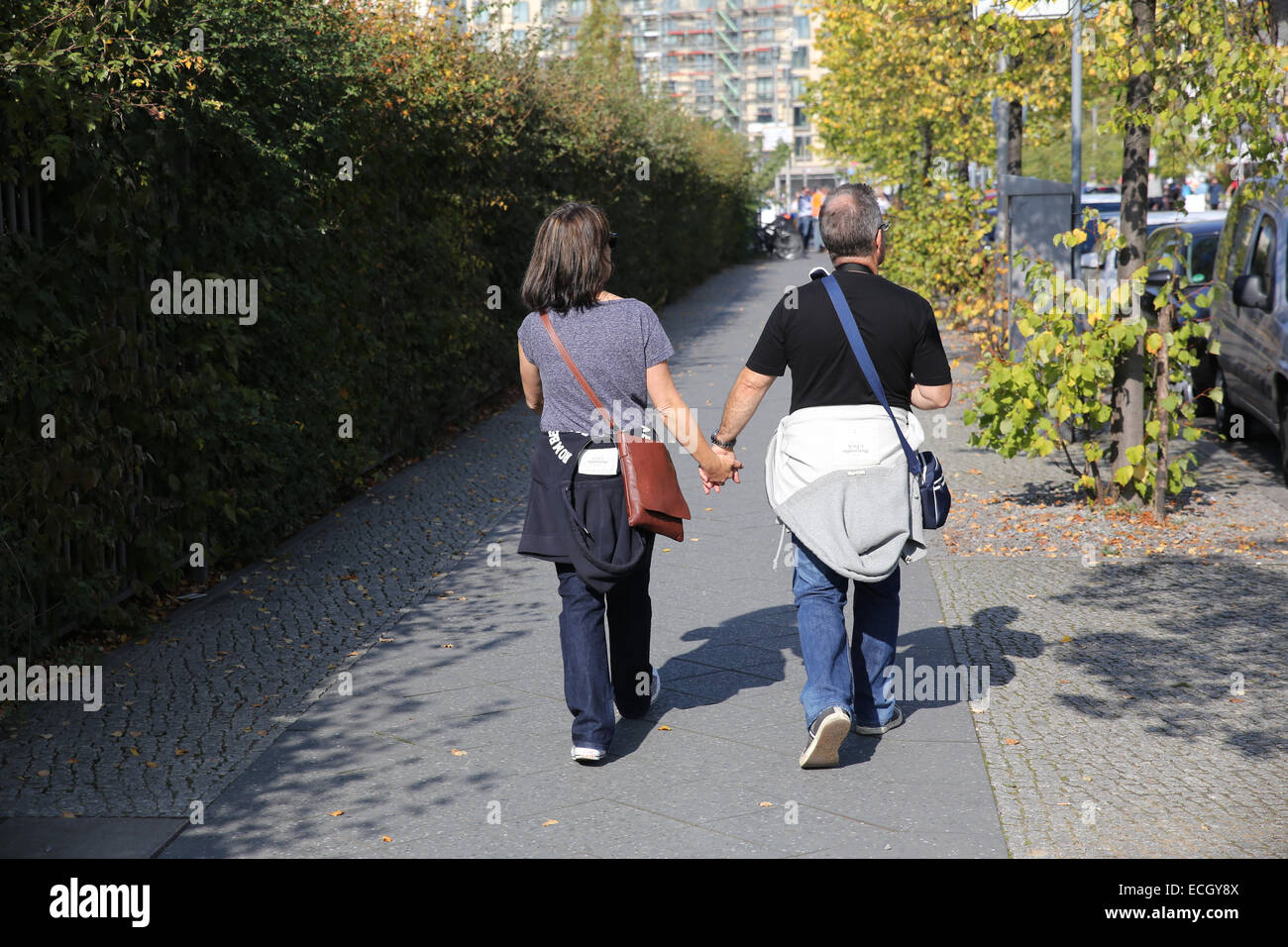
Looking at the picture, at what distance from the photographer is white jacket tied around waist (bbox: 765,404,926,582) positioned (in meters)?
4.80

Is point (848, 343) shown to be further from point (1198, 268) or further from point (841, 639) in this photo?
point (1198, 268)

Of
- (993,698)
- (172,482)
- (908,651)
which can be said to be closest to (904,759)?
(993,698)

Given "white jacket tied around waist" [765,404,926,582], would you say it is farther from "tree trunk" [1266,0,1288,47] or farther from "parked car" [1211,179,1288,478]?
"tree trunk" [1266,0,1288,47]

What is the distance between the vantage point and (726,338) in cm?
1920

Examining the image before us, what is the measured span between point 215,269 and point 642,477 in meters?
3.11

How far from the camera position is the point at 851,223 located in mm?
4852

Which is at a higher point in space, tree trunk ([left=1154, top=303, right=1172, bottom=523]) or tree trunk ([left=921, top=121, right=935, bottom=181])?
tree trunk ([left=921, top=121, right=935, bottom=181])

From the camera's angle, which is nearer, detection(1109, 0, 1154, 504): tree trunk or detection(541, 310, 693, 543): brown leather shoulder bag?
detection(541, 310, 693, 543): brown leather shoulder bag

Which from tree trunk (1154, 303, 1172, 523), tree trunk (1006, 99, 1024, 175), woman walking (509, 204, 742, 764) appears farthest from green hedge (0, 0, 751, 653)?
tree trunk (1006, 99, 1024, 175)

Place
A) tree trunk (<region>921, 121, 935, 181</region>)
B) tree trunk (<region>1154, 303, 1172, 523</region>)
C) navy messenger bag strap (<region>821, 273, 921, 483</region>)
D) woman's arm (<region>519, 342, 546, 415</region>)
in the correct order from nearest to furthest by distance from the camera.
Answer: navy messenger bag strap (<region>821, 273, 921, 483</region>), woman's arm (<region>519, 342, 546, 415</region>), tree trunk (<region>1154, 303, 1172, 523</region>), tree trunk (<region>921, 121, 935, 181</region>)

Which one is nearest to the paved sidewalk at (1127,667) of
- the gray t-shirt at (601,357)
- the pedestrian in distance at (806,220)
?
the gray t-shirt at (601,357)

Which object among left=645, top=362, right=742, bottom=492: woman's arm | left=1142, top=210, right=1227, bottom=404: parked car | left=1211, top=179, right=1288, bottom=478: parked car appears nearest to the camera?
left=645, top=362, right=742, bottom=492: woman's arm

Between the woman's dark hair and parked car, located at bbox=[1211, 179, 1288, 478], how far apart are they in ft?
17.1

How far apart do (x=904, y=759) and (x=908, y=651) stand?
1243 mm
